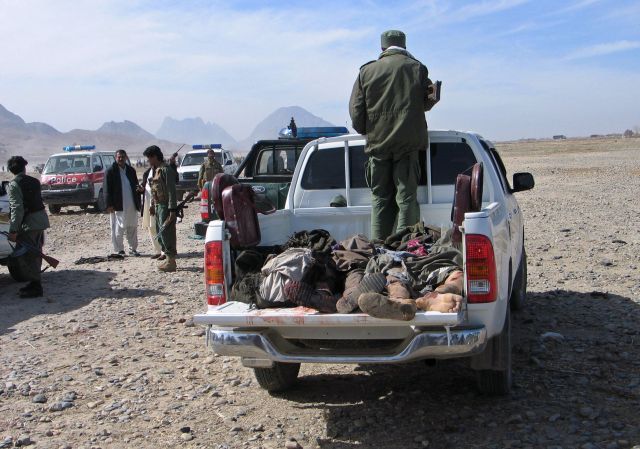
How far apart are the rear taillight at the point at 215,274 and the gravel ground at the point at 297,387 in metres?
0.85

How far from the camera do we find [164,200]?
416 inches

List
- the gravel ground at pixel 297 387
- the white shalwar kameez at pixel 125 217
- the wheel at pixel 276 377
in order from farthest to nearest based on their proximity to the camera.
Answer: the white shalwar kameez at pixel 125 217 → the wheel at pixel 276 377 → the gravel ground at pixel 297 387

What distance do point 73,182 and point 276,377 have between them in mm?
18068

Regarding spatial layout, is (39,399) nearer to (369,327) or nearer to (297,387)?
(297,387)

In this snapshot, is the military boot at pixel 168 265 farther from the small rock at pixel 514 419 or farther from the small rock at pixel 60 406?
the small rock at pixel 514 419

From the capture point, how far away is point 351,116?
20.1 feet

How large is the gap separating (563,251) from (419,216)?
594 cm

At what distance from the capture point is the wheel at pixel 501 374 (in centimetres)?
Answer: 455

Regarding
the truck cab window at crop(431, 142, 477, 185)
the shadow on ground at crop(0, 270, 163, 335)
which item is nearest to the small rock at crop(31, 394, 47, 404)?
the shadow on ground at crop(0, 270, 163, 335)

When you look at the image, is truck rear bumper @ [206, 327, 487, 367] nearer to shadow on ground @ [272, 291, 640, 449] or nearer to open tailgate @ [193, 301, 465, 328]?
open tailgate @ [193, 301, 465, 328]

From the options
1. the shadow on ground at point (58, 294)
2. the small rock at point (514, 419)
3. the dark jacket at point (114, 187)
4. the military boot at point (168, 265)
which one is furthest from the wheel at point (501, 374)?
the dark jacket at point (114, 187)

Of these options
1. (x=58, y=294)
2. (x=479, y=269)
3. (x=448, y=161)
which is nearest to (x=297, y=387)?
(x=479, y=269)

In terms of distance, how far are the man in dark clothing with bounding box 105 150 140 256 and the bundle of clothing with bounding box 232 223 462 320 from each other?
24.6 feet

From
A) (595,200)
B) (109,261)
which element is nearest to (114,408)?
(109,261)
